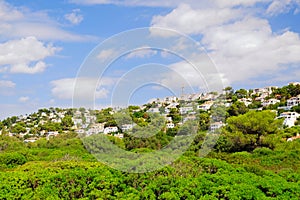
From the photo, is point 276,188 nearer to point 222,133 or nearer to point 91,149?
point 91,149

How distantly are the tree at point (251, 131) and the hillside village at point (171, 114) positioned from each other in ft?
3.64

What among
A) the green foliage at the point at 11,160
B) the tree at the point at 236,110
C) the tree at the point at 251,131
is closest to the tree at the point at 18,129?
the tree at the point at 236,110

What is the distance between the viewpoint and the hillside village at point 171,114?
22547 millimetres

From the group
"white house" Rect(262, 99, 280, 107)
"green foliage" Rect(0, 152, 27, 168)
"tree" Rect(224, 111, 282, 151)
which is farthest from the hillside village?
"green foliage" Rect(0, 152, 27, 168)

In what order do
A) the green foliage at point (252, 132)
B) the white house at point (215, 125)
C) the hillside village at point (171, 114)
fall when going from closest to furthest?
the hillside village at point (171, 114), the green foliage at point (252, 132), the white house at point (215, 125)

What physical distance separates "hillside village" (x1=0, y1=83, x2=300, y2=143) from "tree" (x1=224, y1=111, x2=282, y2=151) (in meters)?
1.11

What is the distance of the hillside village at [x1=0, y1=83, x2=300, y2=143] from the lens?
2255cm

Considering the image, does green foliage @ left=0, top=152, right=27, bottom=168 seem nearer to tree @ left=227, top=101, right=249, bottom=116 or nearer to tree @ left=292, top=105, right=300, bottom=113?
tree @ left=227, top=101, right=249, bottom=116

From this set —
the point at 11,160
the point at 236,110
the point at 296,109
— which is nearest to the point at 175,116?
the point at 236,110

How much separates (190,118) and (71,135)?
52.3 feet

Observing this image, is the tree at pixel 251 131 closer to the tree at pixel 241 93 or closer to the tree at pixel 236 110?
the tree at pixel 236 110

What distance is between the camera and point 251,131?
26.2 metres

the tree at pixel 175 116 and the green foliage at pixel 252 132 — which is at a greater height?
the tree at pixel 175 116

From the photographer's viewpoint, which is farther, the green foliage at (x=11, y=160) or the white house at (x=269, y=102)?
the white house at (x=269, y=102)
